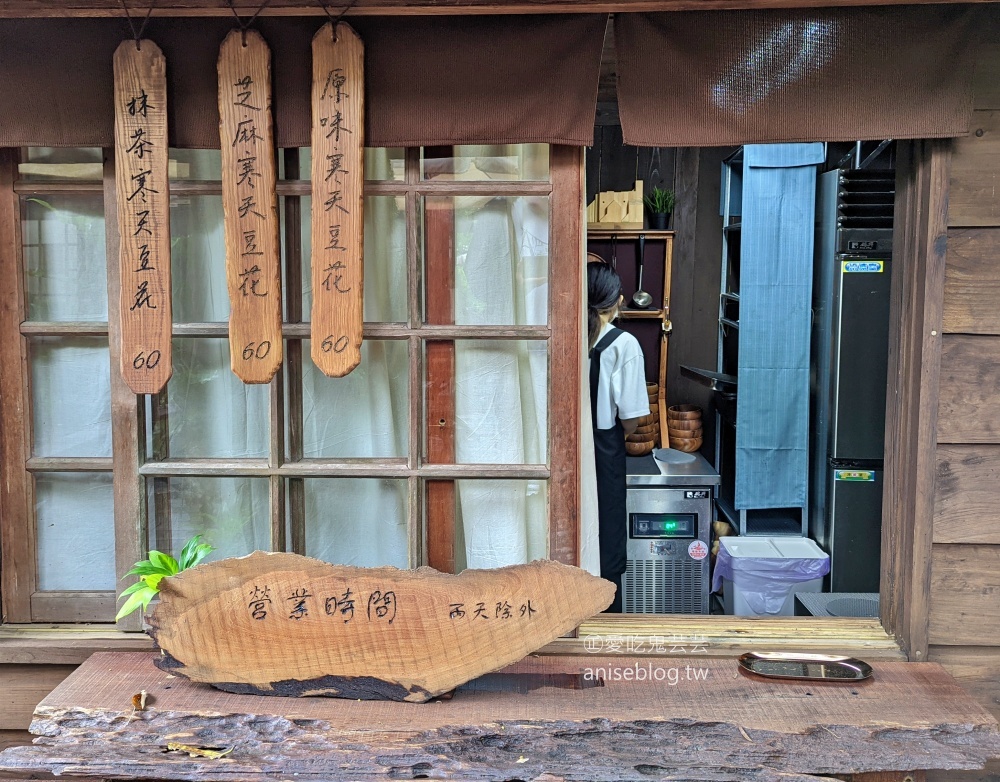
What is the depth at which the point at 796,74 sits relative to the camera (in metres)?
2.50

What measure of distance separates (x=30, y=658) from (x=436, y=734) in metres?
1.44

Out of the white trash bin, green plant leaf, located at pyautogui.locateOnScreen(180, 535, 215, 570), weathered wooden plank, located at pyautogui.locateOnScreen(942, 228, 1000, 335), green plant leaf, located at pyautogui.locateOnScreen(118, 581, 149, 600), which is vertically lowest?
the white trash bin

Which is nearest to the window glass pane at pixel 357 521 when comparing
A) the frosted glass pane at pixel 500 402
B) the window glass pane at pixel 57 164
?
the frosted glass pane at pixel 500 402

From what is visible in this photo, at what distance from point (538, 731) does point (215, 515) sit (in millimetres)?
1278

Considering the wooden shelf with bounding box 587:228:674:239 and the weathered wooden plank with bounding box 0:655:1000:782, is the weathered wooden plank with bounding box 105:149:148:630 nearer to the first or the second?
the weathered wooden plank with bounding box 0:655:1000:782

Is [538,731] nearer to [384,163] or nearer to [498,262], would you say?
[498,262]

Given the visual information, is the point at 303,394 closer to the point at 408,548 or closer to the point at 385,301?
the point at 385,301

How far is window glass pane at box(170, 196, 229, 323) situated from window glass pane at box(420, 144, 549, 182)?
702 mm

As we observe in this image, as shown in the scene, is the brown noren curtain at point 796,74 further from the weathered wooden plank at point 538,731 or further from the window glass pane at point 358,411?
the weathered wooden plank at point 538,731

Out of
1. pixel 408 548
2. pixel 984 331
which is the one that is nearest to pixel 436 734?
pixel 408 548

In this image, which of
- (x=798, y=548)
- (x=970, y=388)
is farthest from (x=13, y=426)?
(x=798, y=548)

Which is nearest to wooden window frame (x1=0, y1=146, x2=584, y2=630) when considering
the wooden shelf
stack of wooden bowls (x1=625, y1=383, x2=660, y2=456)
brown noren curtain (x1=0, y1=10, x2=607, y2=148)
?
brown noren curtain (x1=0, y1=10, x2=607, y2=148)

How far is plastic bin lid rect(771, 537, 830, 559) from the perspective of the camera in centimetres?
445

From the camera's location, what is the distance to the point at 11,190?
2.71 m
